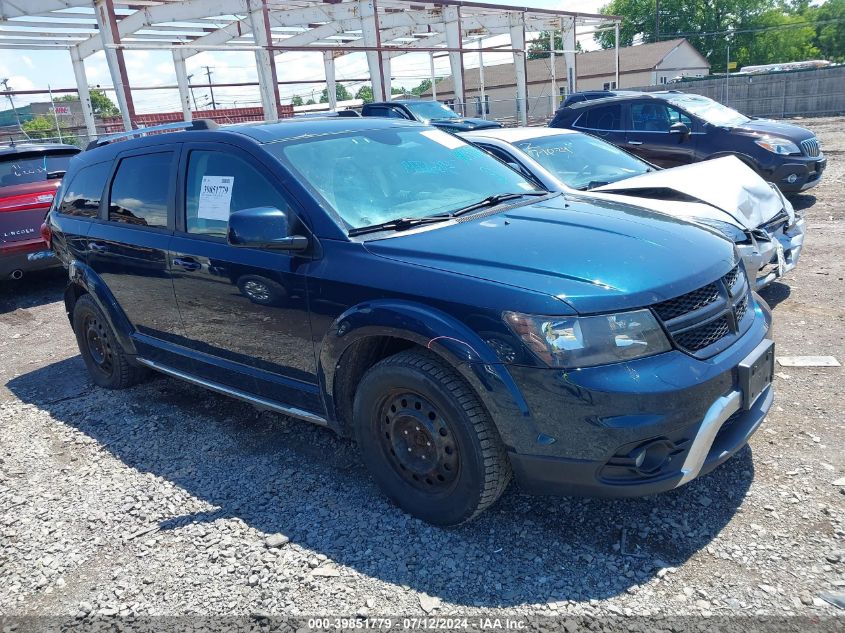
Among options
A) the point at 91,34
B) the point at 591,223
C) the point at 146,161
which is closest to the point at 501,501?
the point at 591,223

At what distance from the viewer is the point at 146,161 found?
4.41 m

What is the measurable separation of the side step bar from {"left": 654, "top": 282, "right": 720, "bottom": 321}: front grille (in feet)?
5.73

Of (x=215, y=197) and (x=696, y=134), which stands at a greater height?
(x=215, y=197)

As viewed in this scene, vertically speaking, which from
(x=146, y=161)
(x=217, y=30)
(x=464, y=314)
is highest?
(x=217, y=30)

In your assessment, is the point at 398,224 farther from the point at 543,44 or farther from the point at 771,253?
the point at 543,44

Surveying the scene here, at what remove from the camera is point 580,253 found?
2918 mm

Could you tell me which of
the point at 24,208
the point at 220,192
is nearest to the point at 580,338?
the point at 220,192

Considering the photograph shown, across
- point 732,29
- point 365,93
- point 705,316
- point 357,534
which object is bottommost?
point 357,534

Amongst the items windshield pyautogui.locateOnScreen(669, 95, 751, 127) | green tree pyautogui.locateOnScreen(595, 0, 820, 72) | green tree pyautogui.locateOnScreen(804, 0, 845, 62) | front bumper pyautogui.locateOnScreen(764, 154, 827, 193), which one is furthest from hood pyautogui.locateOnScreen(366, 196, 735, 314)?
green tree pyautogui.locateOnScreen(804, 0, 845, 62)

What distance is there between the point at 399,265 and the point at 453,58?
23446 millimetres

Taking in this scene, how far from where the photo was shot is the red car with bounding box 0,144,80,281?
309 inches

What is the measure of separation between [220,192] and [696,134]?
27.9 feet

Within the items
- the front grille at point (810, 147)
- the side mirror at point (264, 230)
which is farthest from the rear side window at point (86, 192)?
the front grille at point (810, 147)

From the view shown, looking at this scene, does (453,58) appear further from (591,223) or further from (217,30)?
(591,223)
